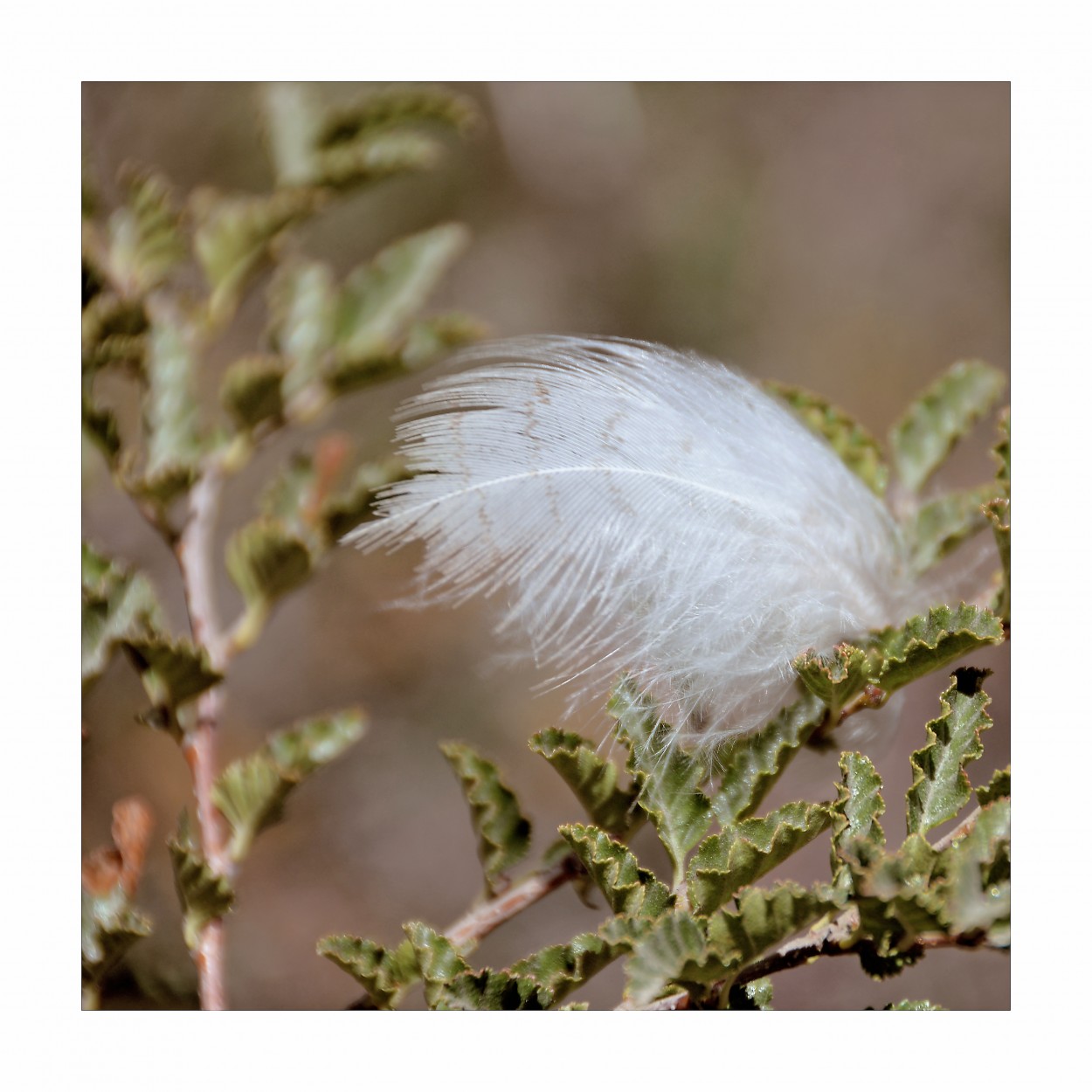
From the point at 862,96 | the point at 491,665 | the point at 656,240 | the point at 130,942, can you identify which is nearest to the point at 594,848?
the point at 491,665

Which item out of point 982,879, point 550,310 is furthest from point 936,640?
point 550,310

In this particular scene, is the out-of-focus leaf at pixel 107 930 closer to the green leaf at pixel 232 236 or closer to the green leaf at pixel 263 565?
the green leaf at pixel 263 565

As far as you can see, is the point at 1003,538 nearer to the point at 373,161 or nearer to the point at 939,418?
the point at 939,418

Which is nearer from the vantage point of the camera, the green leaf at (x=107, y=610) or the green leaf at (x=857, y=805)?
the green leaf at (x=857, y=805)

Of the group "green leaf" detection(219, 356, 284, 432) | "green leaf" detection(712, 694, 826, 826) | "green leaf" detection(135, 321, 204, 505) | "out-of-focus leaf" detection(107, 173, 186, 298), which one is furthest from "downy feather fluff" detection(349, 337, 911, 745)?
"out-of-focus leaf" detection(107, 173, 186, 298)

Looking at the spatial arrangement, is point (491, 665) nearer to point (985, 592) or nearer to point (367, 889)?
point (985, 592)

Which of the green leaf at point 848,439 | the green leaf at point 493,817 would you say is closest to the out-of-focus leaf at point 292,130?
the green leaf at point 848,439
